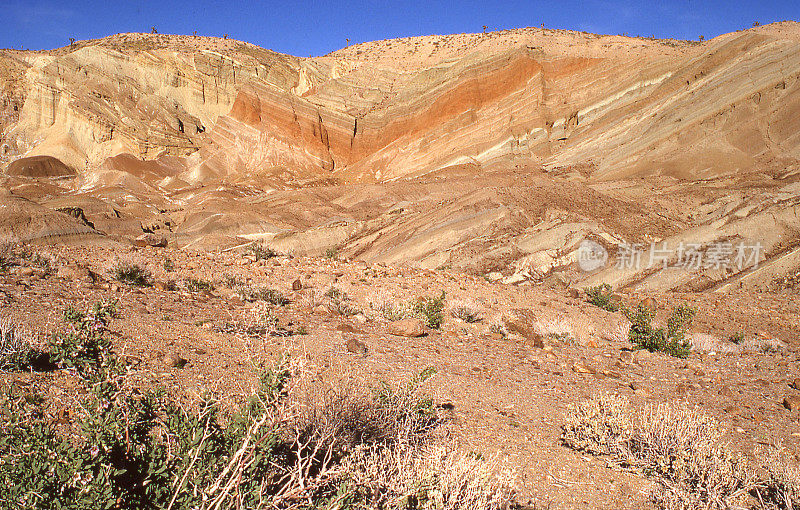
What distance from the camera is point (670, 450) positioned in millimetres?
3320

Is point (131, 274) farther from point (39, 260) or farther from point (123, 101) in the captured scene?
point (123, 101)

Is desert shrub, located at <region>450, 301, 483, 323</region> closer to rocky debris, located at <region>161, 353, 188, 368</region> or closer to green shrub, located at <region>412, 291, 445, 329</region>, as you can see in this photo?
green shrub, located at <region>412, 291, 445, 329</region>

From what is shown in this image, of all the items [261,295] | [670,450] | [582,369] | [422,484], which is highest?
[261,295]

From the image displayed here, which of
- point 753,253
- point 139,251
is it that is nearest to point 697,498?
point 139,251

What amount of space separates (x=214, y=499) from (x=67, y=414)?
1588 mm

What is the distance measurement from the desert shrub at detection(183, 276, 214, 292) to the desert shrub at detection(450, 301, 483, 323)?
3.37 metres

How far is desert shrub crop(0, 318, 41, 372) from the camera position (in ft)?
10.7

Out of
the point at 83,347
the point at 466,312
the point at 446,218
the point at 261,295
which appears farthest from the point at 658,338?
the point at 446,218

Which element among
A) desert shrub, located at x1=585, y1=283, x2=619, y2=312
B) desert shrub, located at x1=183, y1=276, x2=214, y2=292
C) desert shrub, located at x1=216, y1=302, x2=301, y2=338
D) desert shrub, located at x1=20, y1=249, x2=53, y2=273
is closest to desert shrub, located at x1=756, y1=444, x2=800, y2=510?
desert shrub, located at x1=216, y1=302, x2=301, y2=338

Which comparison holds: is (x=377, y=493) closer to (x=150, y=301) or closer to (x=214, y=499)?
(x=214, y=499)

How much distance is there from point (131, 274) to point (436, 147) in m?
23.0

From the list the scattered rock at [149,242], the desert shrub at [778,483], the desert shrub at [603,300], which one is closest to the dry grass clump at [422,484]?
the desert shrub at [778,483]

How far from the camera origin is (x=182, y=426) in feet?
6.88

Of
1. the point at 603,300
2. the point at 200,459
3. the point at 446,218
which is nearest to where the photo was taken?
the point at 200,459
